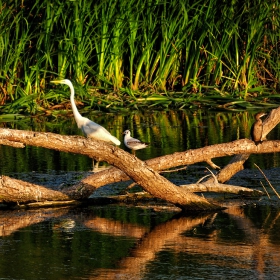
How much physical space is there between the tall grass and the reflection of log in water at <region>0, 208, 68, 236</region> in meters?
6.57

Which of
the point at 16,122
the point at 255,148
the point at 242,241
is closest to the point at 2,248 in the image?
the point at 242,241

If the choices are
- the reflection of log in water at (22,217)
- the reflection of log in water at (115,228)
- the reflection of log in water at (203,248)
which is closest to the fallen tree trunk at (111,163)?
the reflection of log in water at (22,217)

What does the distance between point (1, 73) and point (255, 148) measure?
7.51 m

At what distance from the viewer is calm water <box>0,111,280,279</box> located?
259 inches

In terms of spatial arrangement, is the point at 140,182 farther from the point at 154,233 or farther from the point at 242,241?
the point at 242,241

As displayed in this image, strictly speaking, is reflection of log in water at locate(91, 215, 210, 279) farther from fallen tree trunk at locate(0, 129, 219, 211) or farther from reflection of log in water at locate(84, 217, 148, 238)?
fallen tree trunk at locate(0, 129, 219, 211)

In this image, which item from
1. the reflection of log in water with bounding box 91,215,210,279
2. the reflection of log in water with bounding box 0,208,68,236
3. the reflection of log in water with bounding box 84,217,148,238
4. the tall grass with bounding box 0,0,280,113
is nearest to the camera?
the reflection of log in water with bounding box 91,215,210,279

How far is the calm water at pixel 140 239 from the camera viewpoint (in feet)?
21.6

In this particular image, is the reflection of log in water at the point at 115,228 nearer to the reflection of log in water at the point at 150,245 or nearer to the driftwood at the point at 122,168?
the reflection of log in water at the point at 150,245

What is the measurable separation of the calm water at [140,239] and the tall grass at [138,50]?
4.73 meters

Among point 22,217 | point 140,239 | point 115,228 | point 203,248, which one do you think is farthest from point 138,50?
point 203,248

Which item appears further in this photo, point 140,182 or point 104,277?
point 140,182

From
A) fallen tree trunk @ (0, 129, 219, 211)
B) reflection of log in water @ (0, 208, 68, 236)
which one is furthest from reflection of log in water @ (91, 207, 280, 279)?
reflection of log in water @ (0, 208, 68, 236)

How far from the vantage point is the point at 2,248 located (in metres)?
7.23
